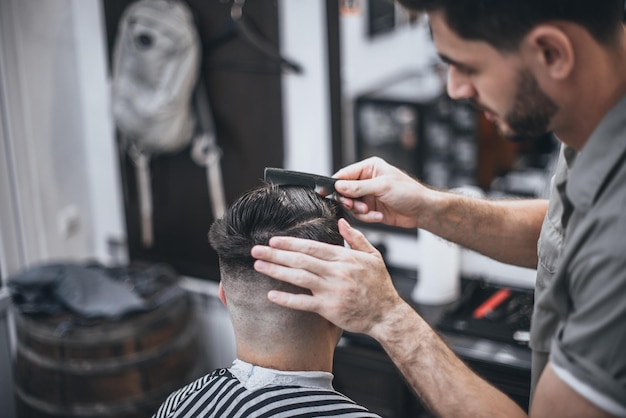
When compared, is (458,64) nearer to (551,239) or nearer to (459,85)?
(459,85)

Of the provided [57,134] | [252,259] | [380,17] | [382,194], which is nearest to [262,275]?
[252,259]

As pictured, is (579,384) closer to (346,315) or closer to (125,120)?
(346,315)

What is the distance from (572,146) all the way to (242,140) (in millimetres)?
2050

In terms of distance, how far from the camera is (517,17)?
3.86 ft

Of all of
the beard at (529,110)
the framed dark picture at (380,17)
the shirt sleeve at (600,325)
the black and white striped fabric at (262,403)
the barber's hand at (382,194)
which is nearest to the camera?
the shirt sleeve at (600,325)

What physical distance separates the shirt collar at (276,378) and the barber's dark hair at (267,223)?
211 mm

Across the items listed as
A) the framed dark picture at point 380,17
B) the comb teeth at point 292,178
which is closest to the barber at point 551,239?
the comb teeth at point 292,178

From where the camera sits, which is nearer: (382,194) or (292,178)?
(292,178)

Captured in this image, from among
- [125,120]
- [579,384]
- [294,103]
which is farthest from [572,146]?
[125,120]

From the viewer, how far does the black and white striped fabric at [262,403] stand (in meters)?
1.45

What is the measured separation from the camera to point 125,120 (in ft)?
10.5

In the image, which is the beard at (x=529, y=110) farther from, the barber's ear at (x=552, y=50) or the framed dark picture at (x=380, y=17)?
the framed dark picture at (x=380, y=17)

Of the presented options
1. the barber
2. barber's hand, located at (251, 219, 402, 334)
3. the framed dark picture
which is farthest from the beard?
the framed dark picture

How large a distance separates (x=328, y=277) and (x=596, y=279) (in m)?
0.43
